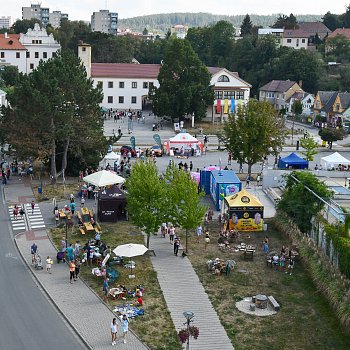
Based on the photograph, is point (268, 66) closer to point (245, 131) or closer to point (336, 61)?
point (336, 61)

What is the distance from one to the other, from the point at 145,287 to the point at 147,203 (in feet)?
17.4

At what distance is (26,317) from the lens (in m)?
22.3

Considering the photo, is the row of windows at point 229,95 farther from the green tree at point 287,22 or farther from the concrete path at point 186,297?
the green tree at point 287,22

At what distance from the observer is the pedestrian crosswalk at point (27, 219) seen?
33625mm

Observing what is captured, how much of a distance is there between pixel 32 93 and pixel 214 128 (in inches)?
1339

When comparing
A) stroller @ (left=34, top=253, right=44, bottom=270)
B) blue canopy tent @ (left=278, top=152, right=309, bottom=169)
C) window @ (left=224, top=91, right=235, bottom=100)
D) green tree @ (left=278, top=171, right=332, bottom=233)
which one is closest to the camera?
stroller @ (left=34, top=253, right=44, bottom=270)

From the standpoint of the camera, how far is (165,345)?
20422 millimetres

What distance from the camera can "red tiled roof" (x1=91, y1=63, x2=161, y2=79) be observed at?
8406 cm

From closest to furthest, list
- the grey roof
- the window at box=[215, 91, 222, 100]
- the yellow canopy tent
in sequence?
1. the yellow canopy tent
2. the window at box=[215, 91, 222, 100]
3. the grey roof

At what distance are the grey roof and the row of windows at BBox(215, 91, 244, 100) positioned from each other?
52.4ft

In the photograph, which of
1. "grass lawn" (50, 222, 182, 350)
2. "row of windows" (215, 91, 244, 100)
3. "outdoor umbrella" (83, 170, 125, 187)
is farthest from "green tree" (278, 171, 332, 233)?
"row of windows" (215, 91, 244, 100)

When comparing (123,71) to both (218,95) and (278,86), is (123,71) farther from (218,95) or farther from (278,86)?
(278,86)

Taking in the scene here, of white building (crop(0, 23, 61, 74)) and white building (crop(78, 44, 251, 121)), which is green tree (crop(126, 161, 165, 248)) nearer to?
white building (crop(78, 44, 251, 121))

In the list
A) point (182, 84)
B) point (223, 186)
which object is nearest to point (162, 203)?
point (223, 186)
